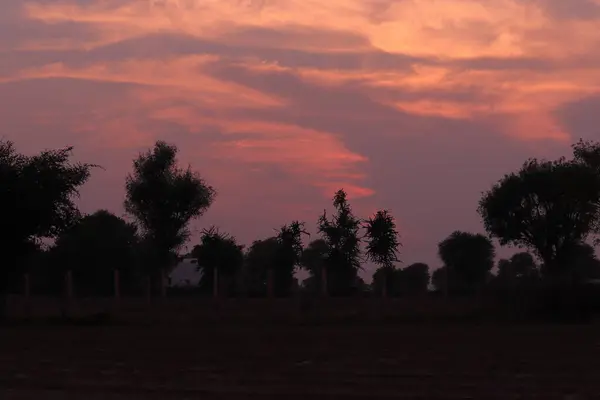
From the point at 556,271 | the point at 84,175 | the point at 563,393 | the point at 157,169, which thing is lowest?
the point at 563,393

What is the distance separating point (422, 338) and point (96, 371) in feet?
31.8

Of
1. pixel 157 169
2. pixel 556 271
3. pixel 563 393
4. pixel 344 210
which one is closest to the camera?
pixel 563 393

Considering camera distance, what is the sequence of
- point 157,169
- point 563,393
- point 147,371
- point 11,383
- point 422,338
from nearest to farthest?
point 563,393 < point 11,383 < point 147,371 < point 422,338 < point 157,169

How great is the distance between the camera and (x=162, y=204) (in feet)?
241

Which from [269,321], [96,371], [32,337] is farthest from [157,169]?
[96,371]

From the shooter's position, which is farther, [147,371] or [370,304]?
[370,304]

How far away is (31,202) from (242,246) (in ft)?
126

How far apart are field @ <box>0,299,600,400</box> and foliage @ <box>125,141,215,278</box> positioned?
140 feet

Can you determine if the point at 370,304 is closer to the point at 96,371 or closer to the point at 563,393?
the point at 96,371

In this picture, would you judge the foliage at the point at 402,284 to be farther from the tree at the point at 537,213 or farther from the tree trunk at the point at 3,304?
the tree at the point at 537,213

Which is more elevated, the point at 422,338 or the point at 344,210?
the point at 344,210

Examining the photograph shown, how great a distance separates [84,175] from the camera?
3769 cm

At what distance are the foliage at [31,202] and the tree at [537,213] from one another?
138ft

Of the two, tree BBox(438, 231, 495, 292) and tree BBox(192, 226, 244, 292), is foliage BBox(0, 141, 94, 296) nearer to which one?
tree BBox(192, 226, 244, 292)
